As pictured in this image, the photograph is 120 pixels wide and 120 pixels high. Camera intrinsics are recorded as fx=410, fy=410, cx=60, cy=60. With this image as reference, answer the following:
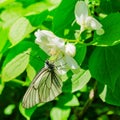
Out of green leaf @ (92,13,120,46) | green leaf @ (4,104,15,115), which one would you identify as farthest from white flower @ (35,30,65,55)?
green leaf @ (4,104,15,115)

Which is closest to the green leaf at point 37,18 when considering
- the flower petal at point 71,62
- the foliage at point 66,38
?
the foliage at point 66,38

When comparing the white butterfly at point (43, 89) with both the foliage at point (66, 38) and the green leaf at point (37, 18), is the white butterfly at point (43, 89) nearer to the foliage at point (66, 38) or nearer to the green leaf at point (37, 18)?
the foliage at point (66, 38)

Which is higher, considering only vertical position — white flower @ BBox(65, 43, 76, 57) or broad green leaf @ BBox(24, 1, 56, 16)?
white flower @ BBox(65, 43, 76, 57)

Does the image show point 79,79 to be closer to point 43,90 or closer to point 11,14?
point 43,90

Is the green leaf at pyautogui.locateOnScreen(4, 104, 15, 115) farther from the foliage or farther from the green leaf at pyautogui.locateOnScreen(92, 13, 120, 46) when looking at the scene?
the green leaf at pyautogui.locateOnScreen(92, 13, 120, 46)

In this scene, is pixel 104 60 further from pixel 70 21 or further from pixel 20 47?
pixel 20 47

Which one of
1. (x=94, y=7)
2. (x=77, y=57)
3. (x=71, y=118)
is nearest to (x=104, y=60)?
(x=77, y=57)

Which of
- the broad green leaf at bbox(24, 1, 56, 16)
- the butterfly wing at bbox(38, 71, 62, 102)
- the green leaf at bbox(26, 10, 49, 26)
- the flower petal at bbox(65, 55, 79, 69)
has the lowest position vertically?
the butterfly wing at bbox(38, 71, 62, 102)
